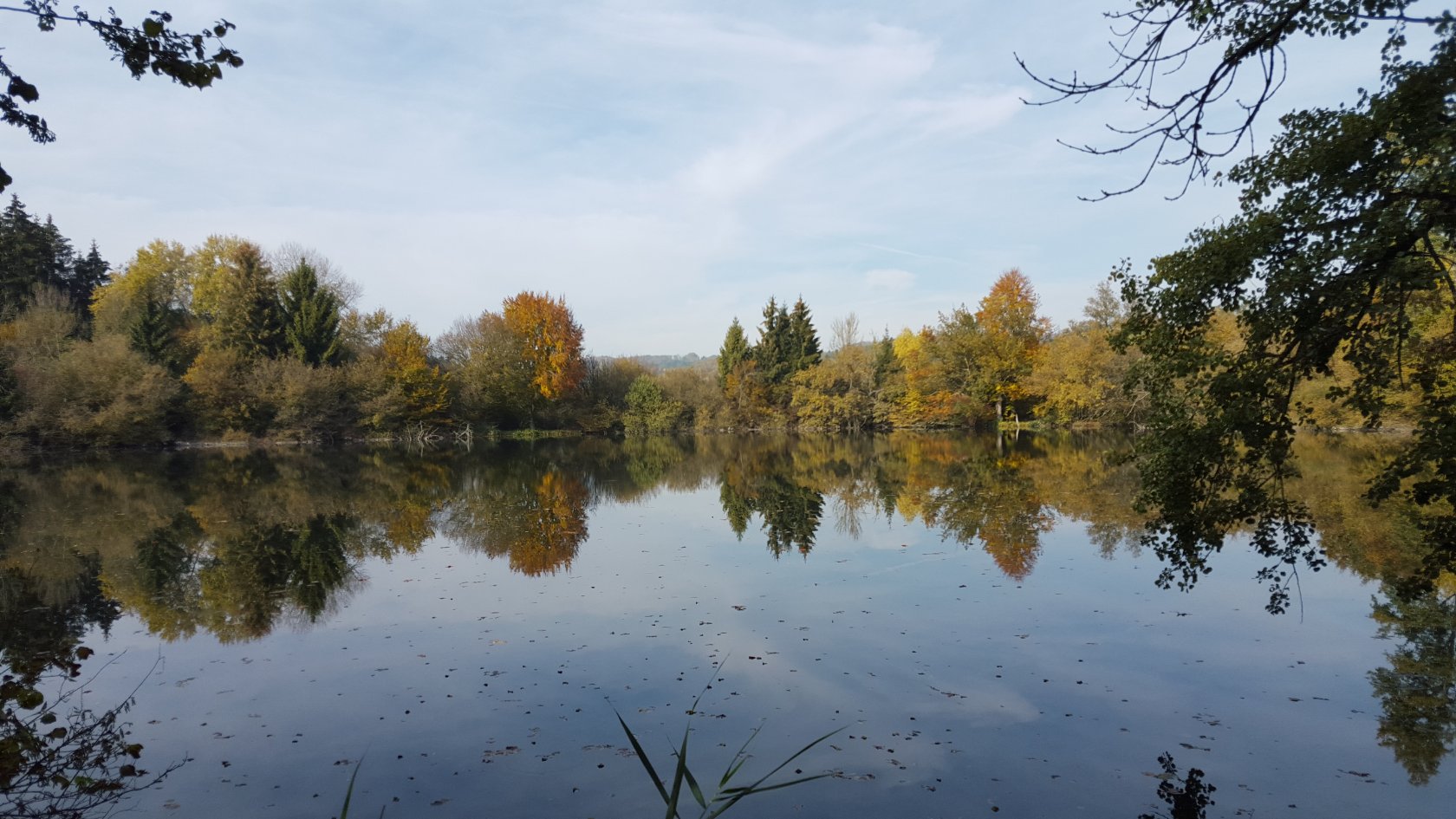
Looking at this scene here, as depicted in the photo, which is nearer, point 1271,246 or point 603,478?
point 1271,246

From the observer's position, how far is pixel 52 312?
3997 cm

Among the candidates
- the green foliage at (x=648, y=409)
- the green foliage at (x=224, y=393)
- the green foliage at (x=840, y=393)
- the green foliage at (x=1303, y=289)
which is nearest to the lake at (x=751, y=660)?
the green foliage at (x=1303, y=289)

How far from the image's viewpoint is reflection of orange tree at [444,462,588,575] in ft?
40.2

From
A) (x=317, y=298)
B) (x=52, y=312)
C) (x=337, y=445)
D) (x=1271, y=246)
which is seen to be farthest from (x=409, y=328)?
(x=1271, y=246)

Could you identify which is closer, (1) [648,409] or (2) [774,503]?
(2) [774,503]

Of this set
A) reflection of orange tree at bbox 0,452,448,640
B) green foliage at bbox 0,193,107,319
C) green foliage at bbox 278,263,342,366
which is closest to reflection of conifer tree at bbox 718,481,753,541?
reflection of orange tree at bbox 0,452,448,640

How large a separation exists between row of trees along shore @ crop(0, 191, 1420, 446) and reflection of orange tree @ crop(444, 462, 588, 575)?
25.1m

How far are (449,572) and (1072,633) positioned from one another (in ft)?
26.9

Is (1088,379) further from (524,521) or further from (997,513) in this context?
(524,521)

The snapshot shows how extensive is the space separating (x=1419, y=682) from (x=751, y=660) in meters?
5.53

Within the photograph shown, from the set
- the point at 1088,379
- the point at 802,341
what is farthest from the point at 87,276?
the point at 1088,379

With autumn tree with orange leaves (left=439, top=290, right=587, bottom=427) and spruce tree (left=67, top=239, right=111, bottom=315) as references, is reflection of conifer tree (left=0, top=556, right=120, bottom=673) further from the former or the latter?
spruce tree (left=67, top=239, right=111, bottom=315)

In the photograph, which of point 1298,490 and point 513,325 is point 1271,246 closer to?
point 1298,490

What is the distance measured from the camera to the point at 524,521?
50.8ft
